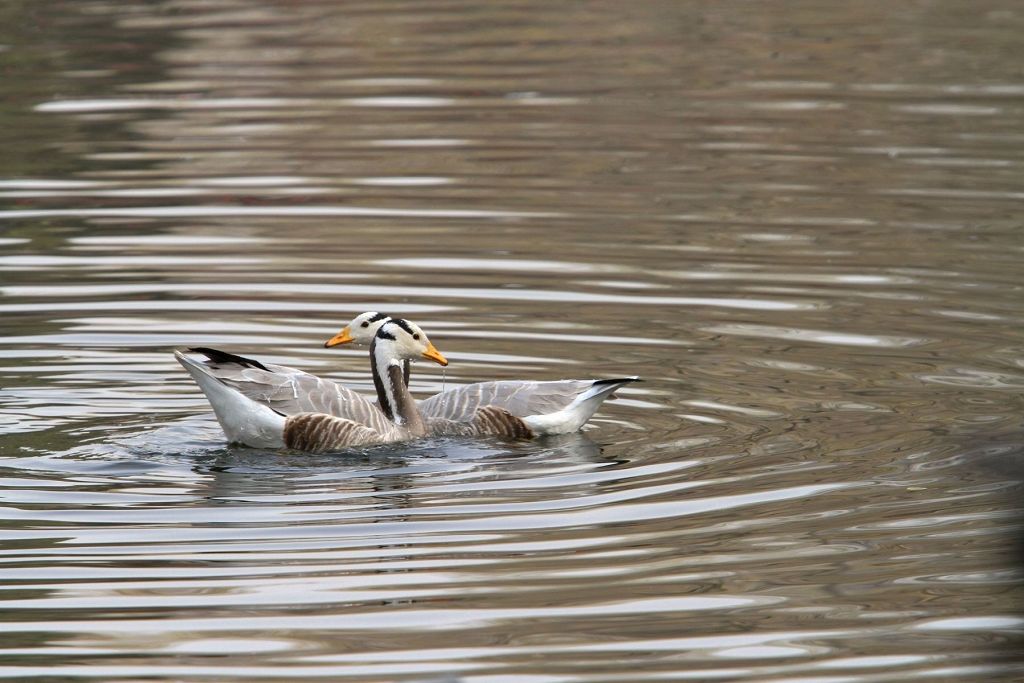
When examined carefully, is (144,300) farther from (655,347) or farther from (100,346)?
(655,347)

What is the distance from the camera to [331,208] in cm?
1897

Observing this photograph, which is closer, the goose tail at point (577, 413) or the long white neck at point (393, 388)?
the goose tail at point (577, 413)

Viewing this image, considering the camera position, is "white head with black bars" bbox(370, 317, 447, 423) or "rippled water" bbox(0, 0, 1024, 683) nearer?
"rippled water" bbox(0, 0, 1024, 683)

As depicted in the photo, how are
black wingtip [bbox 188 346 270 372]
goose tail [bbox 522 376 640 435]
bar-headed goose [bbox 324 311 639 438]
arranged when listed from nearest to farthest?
1. black wingtip [bbox 188 346 270 372]
2. goose tail [bbox 522 376 640 435]
3. bar-headed goose [bbox 324 311 639 438]

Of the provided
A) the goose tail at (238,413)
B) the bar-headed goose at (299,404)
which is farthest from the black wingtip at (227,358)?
the goose tail at (238,413)

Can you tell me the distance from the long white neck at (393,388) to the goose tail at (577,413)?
78cm

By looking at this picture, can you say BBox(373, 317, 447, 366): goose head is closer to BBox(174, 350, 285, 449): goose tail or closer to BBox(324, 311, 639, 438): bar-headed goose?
BBox(324, 311, 639, 438): bar-headed goose

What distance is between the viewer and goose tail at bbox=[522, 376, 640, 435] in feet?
40.1

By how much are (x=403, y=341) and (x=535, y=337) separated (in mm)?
2222

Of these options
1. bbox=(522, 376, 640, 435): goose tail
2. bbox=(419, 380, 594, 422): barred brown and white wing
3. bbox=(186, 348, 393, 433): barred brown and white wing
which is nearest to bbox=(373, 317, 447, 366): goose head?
bbox=(419, 380, 594, 422): barred brown and white wing

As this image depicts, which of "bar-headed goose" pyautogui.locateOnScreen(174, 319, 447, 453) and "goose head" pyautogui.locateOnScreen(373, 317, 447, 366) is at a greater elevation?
"goose head" pyautogui.locateOnScreen(373, 317, 447, 366)

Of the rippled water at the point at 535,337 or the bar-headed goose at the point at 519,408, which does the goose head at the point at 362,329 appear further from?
the rippled water at the point at 535,337

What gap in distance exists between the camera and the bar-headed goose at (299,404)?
472 inches

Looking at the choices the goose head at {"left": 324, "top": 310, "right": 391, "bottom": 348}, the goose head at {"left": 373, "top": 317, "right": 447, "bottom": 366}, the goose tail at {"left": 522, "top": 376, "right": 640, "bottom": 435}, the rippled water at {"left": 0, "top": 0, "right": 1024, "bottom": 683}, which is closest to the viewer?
the rippled water at {"left": 0, "top": 0, "right": 1024, "bottom": 683}
